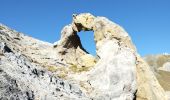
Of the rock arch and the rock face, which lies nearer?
the rock face

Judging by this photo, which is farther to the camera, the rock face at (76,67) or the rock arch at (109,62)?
the rock arch at (109,62)

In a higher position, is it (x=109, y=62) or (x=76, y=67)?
(x=76, y=67)

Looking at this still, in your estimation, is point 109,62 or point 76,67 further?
point 76,67

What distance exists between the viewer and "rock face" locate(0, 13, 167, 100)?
26.6 metres

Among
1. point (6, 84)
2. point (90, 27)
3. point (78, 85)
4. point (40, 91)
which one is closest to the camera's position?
point (6, 84)

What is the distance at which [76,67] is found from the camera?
38000mm

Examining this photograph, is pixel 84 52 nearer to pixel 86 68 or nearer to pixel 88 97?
pixel 86 68

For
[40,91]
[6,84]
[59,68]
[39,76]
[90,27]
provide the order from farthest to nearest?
[90,27] → [59,68] → [39,76] → [40,91] → [6,84]

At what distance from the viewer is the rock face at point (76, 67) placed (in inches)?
1048

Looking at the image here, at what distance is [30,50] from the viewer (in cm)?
3691

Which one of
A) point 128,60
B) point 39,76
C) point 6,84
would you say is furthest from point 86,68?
point 6,84

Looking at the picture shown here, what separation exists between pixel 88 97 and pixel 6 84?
335 inches

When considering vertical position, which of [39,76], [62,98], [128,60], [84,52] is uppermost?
[84,52]

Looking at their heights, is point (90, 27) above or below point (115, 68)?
above
